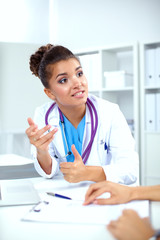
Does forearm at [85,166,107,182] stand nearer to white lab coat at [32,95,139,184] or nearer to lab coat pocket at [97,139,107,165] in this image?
white lab coat at [32,95,139,184]

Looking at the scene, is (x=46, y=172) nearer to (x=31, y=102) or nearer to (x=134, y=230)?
(x=134, y=230)

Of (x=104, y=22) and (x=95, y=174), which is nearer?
(x=95, y=174)

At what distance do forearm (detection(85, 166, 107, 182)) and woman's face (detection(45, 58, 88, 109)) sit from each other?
365mm

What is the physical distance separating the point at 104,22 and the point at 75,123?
232 centimetres

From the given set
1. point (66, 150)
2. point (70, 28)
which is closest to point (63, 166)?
point (66, 150)

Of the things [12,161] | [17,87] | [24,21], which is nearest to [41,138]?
[12,161]

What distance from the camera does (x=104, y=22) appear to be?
3504 millimetres

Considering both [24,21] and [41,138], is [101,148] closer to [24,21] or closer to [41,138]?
[41,138]

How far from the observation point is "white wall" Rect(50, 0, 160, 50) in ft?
10.5

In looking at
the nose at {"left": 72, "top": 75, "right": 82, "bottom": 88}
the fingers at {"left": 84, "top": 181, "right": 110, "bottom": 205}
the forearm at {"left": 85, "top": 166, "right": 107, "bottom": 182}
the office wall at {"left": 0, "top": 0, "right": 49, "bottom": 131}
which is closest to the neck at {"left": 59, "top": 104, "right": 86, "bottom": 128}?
the nose at {"left": 72, "top": 75, "right": 82, "bottom": 88}

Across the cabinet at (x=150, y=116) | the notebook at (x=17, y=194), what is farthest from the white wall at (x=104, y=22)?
the notebook at (x=17, y=194)

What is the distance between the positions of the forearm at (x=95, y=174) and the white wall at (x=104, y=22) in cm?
227

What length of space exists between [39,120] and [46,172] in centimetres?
34

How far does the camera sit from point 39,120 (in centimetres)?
154
